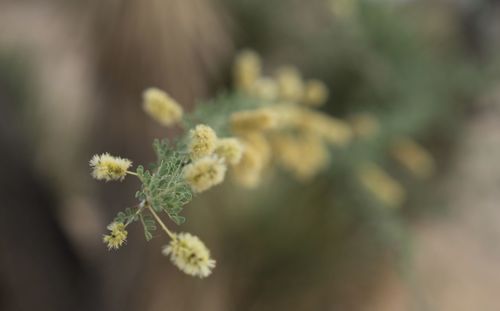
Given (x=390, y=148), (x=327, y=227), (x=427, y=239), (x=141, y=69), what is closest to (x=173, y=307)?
(x=327, y=227)

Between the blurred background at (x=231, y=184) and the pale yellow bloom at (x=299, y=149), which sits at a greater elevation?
the blurred background at (x=231, y=184)

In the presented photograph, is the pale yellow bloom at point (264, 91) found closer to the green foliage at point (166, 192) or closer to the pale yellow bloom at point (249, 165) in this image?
the pale yellow bloom at point (249, 165)

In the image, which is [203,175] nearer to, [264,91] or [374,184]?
[264,91]

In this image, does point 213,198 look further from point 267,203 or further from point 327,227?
point 327,227

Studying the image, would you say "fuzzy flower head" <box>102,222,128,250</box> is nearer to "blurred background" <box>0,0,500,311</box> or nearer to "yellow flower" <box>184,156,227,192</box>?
"yellow flower" <box>184,156,227,192</box>

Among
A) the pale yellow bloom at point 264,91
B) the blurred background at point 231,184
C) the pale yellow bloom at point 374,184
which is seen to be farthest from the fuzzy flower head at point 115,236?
the pale yellow bloom at point 374,184

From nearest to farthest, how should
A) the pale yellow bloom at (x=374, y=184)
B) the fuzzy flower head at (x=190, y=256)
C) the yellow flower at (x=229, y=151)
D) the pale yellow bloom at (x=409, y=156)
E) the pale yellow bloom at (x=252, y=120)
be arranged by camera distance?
1. the fuzzy flower head at (x=190, y=256)
2. the yellow flower at (x=229, y=151)
3. the pale yellow bloom at (x=252, y=120)
4. the pale yellow bloom at (x=374, y=184)
5. the pale yellow bloom at (x=409, y=156)

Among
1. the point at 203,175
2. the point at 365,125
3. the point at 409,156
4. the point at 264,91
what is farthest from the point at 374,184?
the point at 203,175
